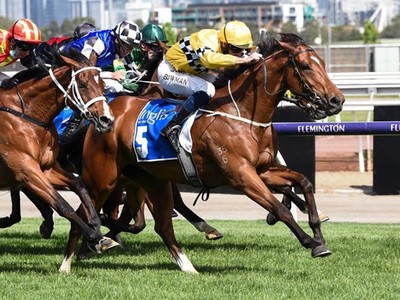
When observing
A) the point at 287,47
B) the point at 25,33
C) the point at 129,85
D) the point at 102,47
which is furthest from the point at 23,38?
the point at 287,47

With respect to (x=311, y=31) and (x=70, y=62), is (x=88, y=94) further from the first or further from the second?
(x=311, y=31)

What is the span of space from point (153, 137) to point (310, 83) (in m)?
1.29

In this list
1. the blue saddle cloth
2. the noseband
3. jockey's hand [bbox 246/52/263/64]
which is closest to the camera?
the noseband

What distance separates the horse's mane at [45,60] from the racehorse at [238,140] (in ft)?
2.45

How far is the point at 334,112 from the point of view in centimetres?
802

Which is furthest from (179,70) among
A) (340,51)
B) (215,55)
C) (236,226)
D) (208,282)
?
(340,51)

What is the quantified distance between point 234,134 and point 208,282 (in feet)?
3.84

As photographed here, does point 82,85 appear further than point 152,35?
No

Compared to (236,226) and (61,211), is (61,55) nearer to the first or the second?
(61,211)

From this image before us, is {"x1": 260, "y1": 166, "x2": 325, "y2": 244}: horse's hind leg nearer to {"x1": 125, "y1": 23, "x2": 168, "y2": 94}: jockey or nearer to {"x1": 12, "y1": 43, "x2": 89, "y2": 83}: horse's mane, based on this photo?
{"x1": 12, "y1": 43, "x2": 89, "y2": 83}: horse's mane

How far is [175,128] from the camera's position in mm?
8359

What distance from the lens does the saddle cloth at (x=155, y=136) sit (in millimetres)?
8383

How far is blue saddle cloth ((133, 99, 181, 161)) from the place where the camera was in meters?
8.48

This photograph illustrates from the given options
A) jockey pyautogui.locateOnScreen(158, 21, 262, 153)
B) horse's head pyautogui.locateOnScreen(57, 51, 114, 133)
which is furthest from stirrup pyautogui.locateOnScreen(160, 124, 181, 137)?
horse's head pyautogui.locateOnScreen(57, 51, 114, 133)
